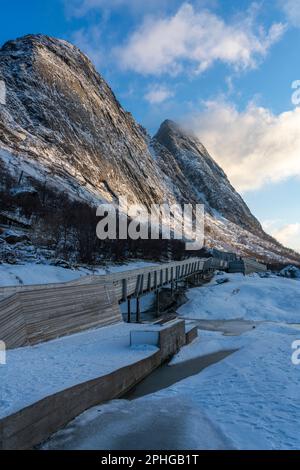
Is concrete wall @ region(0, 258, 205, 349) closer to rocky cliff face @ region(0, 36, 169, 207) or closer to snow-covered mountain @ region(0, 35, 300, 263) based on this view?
snow-covered mountain @ region(0, 35, 300, 263)

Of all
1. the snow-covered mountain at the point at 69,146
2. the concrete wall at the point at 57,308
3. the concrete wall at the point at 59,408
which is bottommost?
the concrete wall at the point at 59,408

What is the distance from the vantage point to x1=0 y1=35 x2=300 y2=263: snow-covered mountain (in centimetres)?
6431

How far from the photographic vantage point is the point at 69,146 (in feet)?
286

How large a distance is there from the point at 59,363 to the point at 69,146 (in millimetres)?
79775

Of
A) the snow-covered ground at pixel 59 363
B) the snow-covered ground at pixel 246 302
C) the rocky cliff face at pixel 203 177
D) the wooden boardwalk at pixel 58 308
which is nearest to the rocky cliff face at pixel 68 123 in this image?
the snow-covered ground at pixel 246 302

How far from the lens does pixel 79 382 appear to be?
945 cm

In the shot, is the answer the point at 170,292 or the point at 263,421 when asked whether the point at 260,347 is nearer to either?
the point at 263,421

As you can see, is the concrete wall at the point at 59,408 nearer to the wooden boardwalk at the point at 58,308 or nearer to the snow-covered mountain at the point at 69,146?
the wooden boardwalk at the point at 58,308

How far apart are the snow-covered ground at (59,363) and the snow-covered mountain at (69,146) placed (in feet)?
97.8

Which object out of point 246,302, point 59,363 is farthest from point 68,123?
point 59,363

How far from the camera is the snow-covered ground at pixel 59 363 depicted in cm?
851

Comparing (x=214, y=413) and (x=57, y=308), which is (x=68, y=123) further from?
(x=214, y=413)

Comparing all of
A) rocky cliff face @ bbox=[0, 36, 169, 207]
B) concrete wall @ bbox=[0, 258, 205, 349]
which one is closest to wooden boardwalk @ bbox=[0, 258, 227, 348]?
concrete wall @ bbox=[0, 258, 205, 349]
